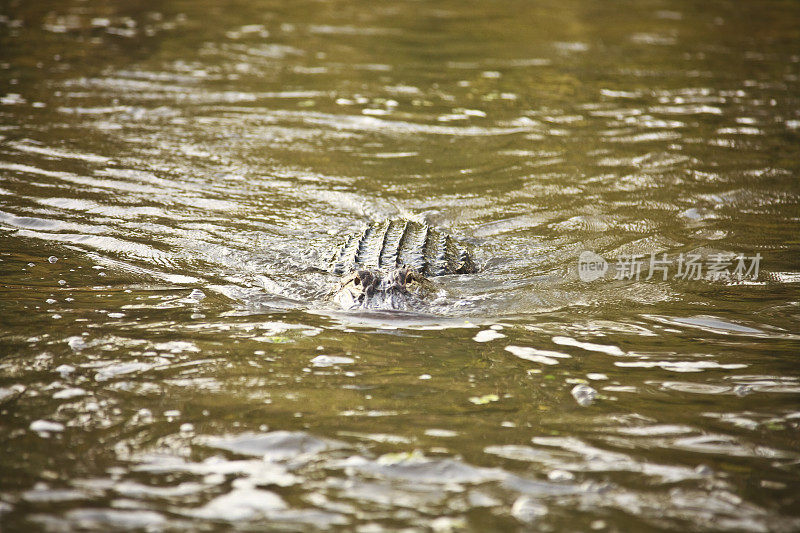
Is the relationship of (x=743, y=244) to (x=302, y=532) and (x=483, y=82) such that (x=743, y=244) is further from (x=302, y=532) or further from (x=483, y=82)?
(x=483, y=82)

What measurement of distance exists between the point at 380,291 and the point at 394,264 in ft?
1.75

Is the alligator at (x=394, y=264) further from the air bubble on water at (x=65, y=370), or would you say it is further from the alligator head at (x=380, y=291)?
the air bubble on water at (x=65, y=370)

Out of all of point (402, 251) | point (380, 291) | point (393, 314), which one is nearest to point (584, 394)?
point (393, 314)

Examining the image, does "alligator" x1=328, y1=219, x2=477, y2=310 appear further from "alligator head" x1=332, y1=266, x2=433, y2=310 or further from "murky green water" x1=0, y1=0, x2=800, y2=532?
"murky green water" x1=0, y1=0, x2=800, y2=532

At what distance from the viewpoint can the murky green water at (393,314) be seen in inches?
143

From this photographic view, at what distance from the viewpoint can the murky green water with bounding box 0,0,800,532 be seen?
3639mm

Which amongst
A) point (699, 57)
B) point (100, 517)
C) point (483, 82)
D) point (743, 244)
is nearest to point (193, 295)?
point (100, 517)

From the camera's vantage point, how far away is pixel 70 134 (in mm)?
9750

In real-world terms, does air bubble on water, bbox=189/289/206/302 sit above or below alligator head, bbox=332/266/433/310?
below

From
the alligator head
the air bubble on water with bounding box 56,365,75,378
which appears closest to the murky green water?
the air bubble on water with bounding box 56,365,75,378

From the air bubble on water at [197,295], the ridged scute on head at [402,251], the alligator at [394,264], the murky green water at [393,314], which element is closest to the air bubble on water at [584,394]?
the murky green water at [393,314]

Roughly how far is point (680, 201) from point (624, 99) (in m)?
3.95

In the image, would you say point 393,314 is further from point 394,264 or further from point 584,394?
point 584,394

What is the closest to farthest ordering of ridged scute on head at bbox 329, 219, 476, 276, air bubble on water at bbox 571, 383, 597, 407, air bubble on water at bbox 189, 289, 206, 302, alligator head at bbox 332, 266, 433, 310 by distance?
1. air bubble on water at bbox 571, 383, 597, 407
2. alligator head at bbox 332, 266, 433, 310
3. air bubble on water at bbox 189, 289, 206, 302
4. ridged scute on head at bbox 329, 219, 476, 276
